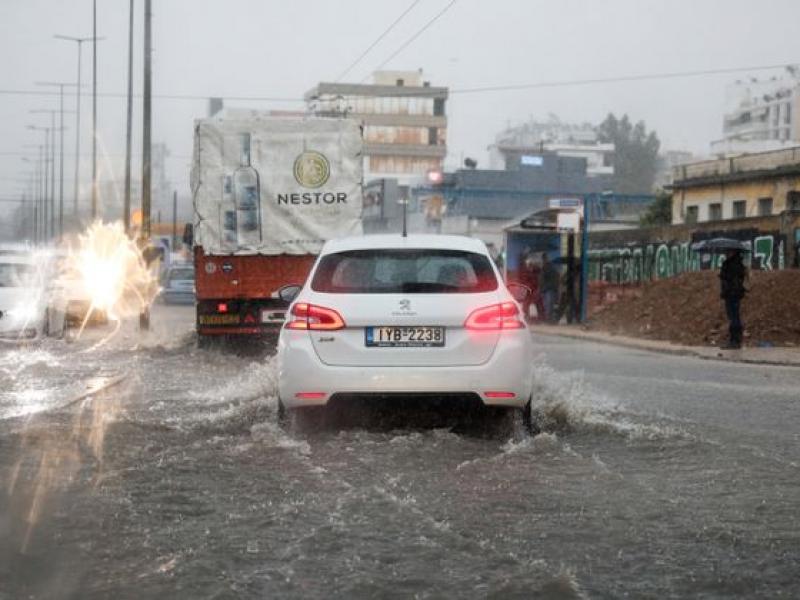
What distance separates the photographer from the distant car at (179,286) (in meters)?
46.2

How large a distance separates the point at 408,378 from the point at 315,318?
31.8 inches

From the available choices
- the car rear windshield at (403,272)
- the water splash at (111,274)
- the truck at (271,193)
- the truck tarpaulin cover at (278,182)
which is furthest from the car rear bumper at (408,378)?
the water splash at (111,274)

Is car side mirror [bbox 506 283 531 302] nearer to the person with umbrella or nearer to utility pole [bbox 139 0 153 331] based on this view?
the person with umbrella

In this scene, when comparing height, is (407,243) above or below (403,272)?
above

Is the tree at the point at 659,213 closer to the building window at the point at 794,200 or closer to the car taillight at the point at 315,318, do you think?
the building window at the point at 794,200

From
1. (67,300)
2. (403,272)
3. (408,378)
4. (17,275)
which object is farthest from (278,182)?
(408,378)

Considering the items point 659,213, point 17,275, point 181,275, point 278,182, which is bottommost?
point 181,275

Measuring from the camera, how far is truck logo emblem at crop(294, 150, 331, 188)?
20078 mm

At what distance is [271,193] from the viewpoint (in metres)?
20.2

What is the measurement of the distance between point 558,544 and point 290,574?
1361mm

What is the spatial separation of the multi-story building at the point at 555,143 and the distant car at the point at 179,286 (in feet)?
251

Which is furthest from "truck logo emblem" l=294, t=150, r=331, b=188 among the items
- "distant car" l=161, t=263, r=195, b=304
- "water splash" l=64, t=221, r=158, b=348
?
"distant car" l=161, t=263, r=195, b=304

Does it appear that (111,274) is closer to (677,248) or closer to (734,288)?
(677,248)

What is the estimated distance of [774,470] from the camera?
8.72 m
